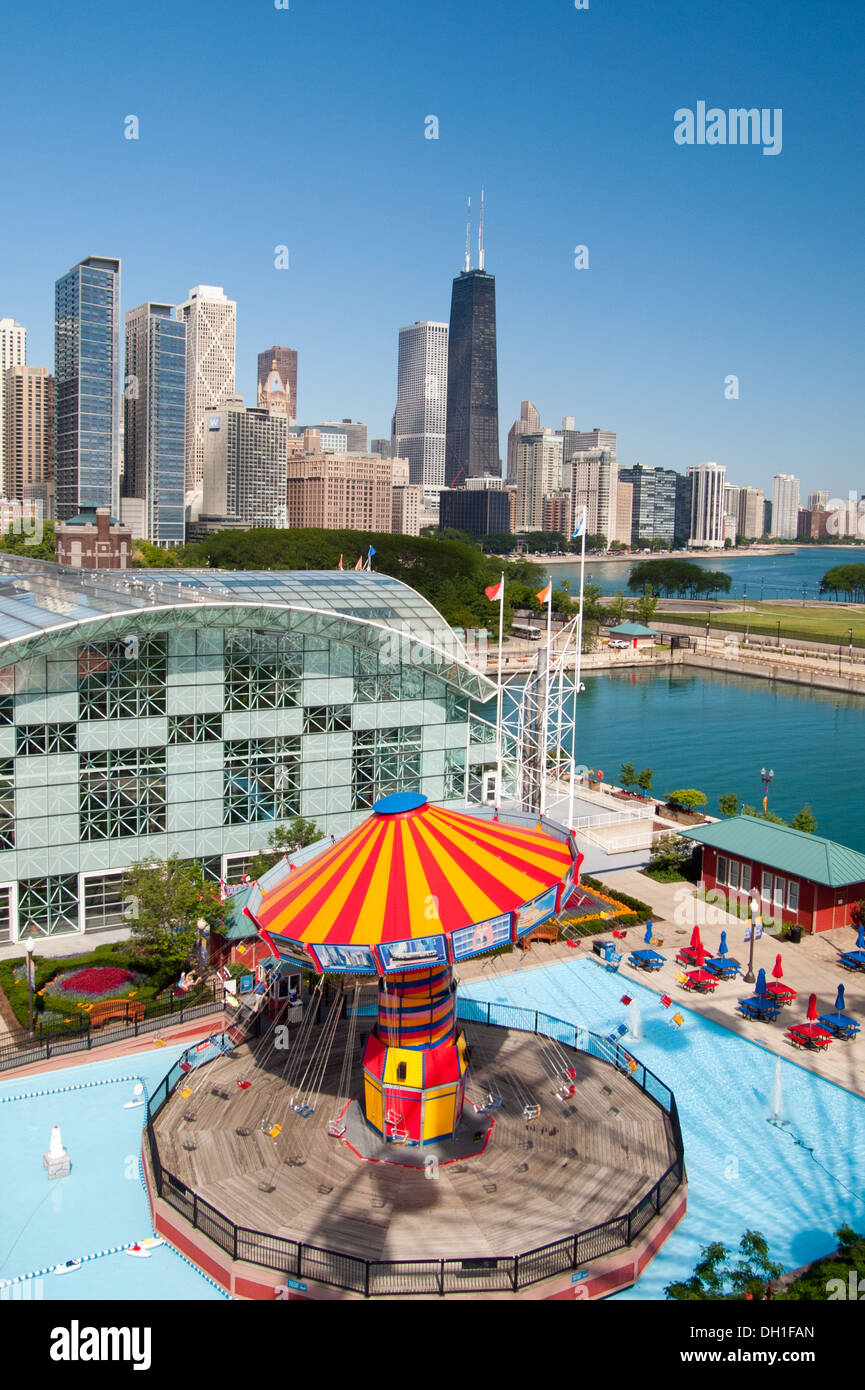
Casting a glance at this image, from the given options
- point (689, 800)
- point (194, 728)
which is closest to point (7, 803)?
point (194, 728)

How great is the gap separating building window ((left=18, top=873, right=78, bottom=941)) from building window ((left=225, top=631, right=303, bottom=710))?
7016 millimetres

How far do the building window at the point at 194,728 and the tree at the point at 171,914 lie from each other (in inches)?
170

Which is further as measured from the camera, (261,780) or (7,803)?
(261,780)

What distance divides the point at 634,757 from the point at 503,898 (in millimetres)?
49244

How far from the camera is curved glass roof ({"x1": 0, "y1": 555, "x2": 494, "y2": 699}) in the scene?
30469mm

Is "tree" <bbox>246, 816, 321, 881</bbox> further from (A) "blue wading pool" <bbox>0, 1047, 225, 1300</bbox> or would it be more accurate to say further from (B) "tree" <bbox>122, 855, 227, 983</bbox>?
(A) "blue wading pool" <bbox>0, 1047, 225, 1300</bbox>

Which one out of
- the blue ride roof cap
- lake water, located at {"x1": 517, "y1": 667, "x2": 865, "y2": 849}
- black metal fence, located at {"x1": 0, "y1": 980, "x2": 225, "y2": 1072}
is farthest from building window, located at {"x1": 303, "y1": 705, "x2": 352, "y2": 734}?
lake water, located at {"x1": 517, "y1": 667, "x2": 865, "y2": 849}

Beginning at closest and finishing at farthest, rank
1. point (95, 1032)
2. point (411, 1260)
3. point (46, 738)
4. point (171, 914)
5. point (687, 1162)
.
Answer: point (411, 1260) → point (687, 1162) → point (95, 1032) → point (171, 914) → point (46, 738)

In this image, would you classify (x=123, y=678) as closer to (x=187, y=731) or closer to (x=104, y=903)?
(x=187, y=731)

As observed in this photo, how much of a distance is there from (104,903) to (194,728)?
18.7 feet

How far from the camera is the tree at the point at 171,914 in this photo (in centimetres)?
2814

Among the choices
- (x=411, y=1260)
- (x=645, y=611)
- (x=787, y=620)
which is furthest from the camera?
(x=787, y=620)

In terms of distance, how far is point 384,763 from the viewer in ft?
120
